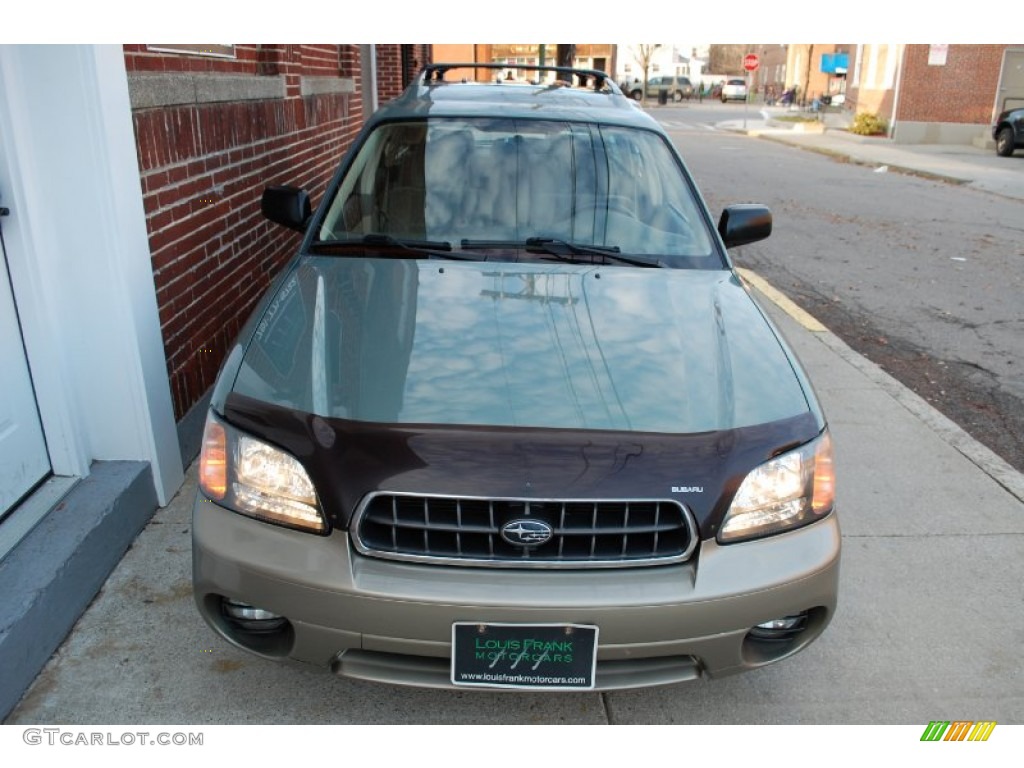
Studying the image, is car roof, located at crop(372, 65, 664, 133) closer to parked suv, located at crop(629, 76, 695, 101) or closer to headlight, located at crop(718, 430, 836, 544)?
headlight, located at crop(718, 430, 836, 544)

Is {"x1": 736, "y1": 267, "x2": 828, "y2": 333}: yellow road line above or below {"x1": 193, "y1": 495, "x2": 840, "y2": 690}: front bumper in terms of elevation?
below

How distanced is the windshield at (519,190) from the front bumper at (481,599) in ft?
4.86

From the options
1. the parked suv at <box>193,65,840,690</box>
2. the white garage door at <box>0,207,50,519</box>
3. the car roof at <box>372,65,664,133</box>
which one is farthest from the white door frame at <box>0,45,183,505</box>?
the car roof at <box>372,65,664,133</box>

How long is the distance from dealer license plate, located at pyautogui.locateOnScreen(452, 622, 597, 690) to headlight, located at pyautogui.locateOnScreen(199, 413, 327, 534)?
0.49 meters

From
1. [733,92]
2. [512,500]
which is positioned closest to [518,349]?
[512,500]

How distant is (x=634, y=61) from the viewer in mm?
71438

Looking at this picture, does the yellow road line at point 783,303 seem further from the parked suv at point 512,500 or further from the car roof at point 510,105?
the parked suv at point 512,500

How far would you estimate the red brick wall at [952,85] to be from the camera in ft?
79.5

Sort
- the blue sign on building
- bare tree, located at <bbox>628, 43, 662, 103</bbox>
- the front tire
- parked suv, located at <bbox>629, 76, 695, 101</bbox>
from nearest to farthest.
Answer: the front tire < the blue sign on building < bare tree, located at <bbox>628, 43, 662, 103</bbox> < parked suv, located at <bbox>629, 76, 695, 101</bbox>

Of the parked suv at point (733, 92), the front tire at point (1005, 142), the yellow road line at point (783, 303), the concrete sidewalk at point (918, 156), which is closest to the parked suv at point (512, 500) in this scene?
the yellow road line at point (783, 303)

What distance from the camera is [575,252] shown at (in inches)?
132

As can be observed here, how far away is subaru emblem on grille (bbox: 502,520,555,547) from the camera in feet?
7.14

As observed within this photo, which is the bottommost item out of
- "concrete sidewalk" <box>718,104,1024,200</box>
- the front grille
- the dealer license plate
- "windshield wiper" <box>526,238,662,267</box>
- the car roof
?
"concrete sidewalk" <box>718,104,1024,200</box>
